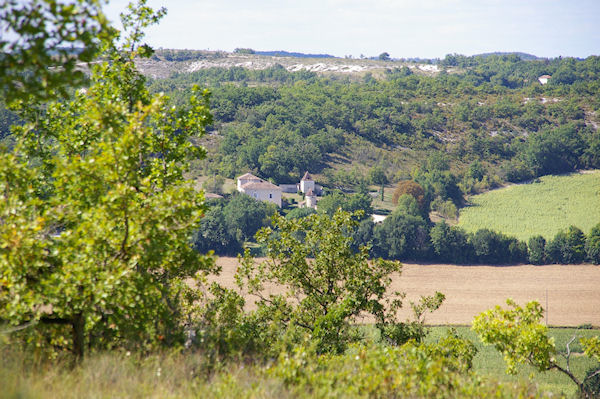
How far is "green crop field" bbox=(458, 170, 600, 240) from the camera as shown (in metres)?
65.2

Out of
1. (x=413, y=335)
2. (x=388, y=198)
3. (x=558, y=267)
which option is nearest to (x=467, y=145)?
(x=388, y=198)

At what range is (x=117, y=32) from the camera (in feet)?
29.5

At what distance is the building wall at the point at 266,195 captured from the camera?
2632 inches

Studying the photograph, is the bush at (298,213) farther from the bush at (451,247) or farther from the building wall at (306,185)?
the bush at (451,247)

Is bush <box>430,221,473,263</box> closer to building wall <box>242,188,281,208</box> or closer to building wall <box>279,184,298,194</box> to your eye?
building wall <box>242,188,281,208</box>

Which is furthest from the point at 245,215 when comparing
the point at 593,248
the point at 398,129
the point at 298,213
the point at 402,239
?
the point at 398,129

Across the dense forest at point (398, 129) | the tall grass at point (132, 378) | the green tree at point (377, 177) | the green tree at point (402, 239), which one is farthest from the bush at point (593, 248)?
the tall grass at point (132, 378)

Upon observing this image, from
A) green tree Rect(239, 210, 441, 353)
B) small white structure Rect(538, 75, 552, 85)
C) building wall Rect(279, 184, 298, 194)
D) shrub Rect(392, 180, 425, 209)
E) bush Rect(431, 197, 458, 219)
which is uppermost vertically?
small white structure Rect(538, 75, 552, 85)

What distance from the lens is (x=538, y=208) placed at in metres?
73.6

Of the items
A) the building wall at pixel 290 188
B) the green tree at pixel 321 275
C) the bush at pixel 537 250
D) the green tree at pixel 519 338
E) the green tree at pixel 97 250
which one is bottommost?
the bush at pixel 537 250

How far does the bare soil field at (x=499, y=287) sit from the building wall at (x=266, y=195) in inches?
557

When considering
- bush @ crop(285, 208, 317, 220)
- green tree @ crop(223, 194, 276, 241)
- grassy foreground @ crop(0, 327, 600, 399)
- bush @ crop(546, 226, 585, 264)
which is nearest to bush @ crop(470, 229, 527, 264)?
bush @ crop(546, 226, 585, 264)

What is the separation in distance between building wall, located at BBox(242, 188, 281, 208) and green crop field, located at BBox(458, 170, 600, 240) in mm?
21401

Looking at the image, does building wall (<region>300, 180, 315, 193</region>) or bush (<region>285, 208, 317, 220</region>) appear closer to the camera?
bush (<region>285, 208, 317, 220</region>)
